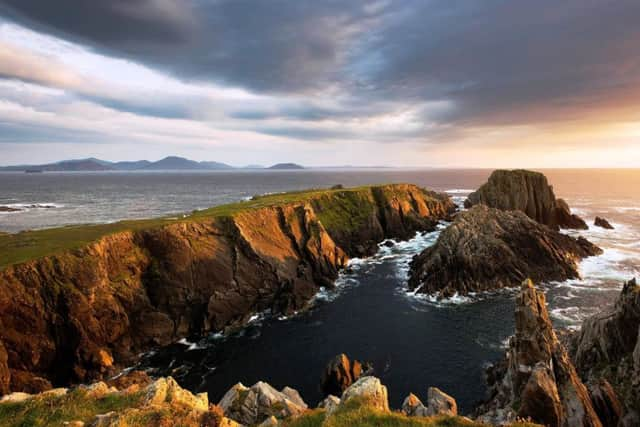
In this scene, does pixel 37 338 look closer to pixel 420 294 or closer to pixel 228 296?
pixel 228 296

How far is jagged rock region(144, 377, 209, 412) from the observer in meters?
15.1

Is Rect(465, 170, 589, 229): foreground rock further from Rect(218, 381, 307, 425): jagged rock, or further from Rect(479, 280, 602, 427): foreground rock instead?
Rect(218, 381, 307, 425): jagged rock

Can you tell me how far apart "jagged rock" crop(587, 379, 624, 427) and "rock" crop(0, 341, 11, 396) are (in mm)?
44179

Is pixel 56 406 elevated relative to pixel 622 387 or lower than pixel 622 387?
elevated

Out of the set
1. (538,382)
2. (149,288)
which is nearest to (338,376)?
(538,382)

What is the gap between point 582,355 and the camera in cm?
2534

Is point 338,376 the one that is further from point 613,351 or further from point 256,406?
point 613,351

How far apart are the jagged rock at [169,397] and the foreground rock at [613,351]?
22839mm

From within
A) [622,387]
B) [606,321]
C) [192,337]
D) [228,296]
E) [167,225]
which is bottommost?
[192,337]

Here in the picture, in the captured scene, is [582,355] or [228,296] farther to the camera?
[228,296]

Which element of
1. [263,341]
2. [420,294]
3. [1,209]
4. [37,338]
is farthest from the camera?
[1,209]

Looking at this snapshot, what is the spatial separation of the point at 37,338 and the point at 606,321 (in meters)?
50.7

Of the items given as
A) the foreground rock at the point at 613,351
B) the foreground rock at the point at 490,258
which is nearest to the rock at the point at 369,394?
the foreground rock at the point at 613,351

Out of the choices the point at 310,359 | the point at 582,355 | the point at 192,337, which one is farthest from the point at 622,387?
the point at 192,337
